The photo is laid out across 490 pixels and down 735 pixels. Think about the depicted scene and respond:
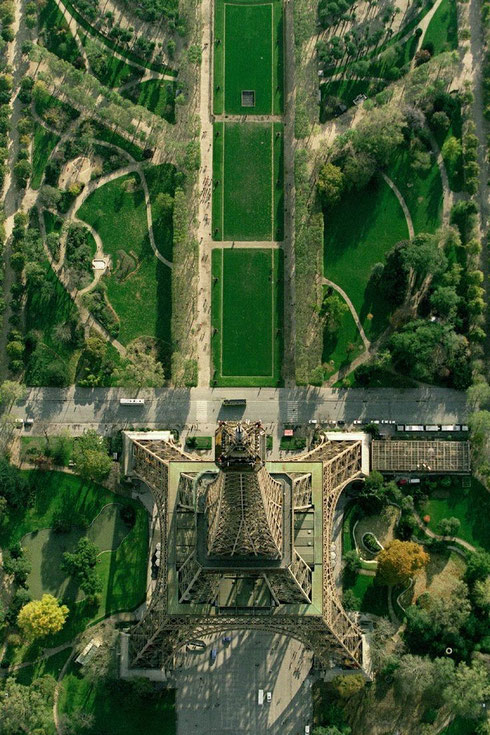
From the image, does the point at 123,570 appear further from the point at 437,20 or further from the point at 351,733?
the point at 437,20

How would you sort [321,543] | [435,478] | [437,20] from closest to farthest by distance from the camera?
[321,543], [435,478], [437,20]

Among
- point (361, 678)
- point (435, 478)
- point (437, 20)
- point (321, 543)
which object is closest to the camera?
point (321, 543)

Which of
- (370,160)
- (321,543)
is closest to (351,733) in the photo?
(321,543)

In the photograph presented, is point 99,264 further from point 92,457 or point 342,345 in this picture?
point 342,345

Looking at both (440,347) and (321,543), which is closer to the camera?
(321,543)

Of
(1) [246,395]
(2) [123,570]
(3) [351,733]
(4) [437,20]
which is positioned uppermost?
(4) [437,20]

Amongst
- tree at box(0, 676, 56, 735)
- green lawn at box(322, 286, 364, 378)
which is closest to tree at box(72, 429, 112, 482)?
tree at box(0, 676, 56, 735)
